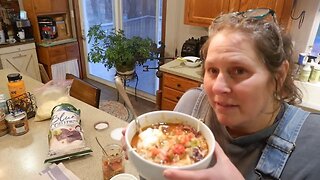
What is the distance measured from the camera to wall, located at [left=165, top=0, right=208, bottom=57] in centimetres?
276

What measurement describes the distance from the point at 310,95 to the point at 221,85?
65.4 inches

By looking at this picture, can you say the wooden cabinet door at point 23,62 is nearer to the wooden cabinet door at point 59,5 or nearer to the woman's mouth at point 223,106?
the wooden cabinet door at point 59,5

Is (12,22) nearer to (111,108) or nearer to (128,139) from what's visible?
(111,108)

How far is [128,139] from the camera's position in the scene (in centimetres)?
57

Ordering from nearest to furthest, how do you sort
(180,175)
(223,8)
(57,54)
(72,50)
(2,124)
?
(180,175)
(2,124)
(223,8)
(57,54)
(72,50)

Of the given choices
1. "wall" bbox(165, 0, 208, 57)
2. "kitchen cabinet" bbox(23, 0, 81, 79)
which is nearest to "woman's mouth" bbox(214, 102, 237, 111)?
"wall" bbox(165, 0, 208, 57)

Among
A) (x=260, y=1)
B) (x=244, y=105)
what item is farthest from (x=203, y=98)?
(x=260, y=1)

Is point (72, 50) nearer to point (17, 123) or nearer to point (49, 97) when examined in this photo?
point (49, 97)

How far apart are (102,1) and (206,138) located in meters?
3.62

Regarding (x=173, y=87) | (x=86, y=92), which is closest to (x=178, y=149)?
(x=86, y=92)

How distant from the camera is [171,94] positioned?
8.14ft

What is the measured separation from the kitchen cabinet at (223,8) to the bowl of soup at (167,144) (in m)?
1.36

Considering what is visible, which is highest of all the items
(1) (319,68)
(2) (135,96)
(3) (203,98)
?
(3) (203,98)

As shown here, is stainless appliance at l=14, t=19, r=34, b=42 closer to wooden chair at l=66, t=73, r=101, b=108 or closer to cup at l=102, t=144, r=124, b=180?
wooden chair at l=66, t=73, r=101, b=108
